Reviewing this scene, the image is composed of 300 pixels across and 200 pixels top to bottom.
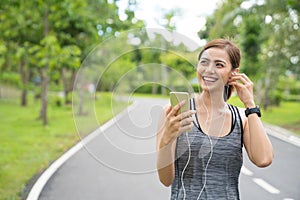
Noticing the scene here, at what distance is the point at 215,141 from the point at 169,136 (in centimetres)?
28

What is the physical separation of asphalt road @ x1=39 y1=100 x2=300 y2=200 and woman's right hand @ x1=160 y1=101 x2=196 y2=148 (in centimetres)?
12

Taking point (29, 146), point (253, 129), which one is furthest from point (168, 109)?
point (29, 146)

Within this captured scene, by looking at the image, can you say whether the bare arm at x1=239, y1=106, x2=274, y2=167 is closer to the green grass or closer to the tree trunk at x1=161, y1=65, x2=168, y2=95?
the tree trunk at x1=161, y1=65, x2=168, y2=95

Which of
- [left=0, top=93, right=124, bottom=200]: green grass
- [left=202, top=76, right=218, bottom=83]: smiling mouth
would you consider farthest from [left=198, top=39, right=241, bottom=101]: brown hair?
[left=0, top=93, right=124, bottom=200]: green grass

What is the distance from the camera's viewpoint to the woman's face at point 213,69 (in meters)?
1.43

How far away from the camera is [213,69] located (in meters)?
1.46

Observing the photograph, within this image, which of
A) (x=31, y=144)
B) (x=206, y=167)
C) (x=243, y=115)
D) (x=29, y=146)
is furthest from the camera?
(x=31, y=144)

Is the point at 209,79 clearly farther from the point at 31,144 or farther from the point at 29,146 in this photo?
the point at 31,144

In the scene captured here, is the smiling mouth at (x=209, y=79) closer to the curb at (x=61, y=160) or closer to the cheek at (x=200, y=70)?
the cheek at (x=200, y=70)

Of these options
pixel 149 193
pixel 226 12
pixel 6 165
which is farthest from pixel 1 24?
pixel 149 193

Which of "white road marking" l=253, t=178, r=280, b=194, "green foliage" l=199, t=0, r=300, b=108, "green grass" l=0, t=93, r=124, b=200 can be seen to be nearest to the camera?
"green grass" l=0, t=93, r=124, b=200

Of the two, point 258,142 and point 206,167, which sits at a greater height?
point 258,142

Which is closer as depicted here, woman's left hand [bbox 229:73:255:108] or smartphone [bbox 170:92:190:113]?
smartphone [bbox 170:92:190:113]

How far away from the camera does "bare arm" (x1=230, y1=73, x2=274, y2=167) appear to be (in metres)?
1.54
